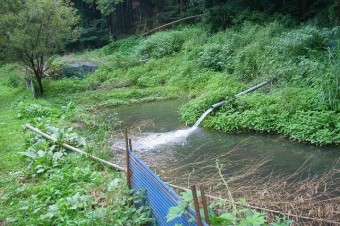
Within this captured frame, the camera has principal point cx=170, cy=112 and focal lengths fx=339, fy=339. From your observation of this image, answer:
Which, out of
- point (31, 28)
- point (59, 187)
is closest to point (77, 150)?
point (59, 187)

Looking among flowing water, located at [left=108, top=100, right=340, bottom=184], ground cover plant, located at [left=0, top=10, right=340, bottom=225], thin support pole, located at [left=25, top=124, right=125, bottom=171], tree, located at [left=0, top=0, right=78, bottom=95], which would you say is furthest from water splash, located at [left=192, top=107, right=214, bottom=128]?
tree, located at [left=0, top=0, right=78, bottom=95]

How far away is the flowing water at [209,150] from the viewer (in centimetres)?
593

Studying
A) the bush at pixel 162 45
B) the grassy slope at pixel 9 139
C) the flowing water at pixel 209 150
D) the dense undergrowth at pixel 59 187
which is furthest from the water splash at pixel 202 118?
the bush at pixel 162 45

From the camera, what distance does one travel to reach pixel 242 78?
452 inches

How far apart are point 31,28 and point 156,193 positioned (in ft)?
33.4

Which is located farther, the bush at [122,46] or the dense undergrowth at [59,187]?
the bush at [122,46]

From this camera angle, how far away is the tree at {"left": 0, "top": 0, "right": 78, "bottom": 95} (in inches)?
453

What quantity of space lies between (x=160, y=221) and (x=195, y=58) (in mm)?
11976

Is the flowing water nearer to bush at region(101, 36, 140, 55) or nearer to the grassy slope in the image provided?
the grassy slope

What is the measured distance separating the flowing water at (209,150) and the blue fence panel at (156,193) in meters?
1.34

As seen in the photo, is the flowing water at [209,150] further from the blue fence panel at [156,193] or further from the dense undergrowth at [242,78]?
the blue fence panel at [156,193]

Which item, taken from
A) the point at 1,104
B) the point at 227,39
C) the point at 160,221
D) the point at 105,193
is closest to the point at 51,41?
the point at 1,104

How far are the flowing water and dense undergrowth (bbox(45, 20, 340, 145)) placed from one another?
0.31 m

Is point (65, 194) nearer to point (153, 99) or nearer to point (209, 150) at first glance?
point (209, 150)
